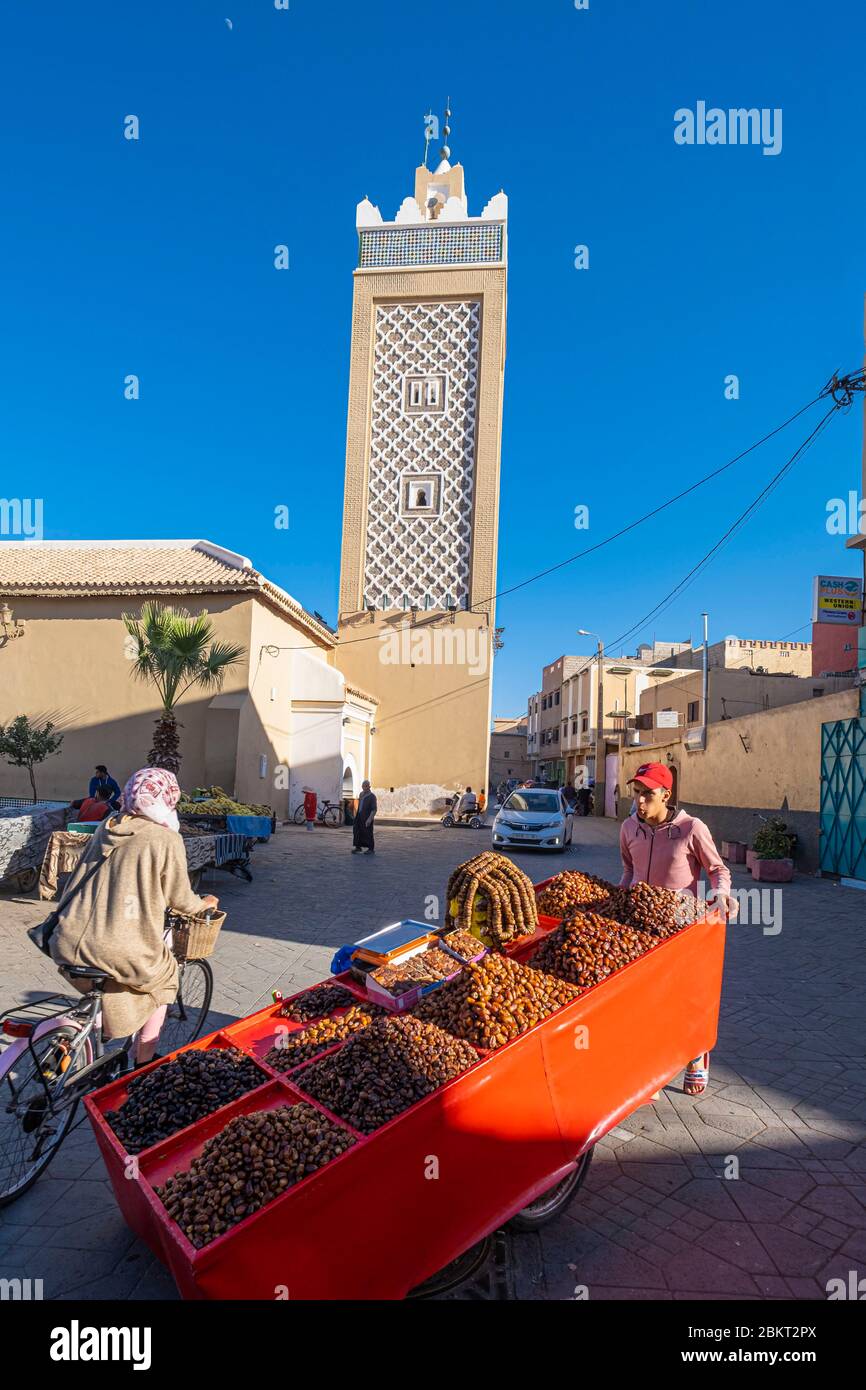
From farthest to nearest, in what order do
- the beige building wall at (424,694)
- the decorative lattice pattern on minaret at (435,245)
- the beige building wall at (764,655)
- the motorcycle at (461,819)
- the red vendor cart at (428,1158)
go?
the beige building wall at (764,655) < the decorative lattice pattern on minaret at (435,245) < the beige building wall at (424,694) < the motorcycle at (461,819) < the red vendor cart at (428,1158)

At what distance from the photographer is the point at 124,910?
3.31 m

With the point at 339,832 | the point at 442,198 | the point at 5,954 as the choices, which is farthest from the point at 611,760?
the point at 5,954

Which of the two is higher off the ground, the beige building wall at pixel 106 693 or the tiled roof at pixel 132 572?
the tiled roof at pixel 132 572

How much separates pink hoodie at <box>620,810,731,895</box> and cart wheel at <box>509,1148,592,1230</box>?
A: 4.75 feet

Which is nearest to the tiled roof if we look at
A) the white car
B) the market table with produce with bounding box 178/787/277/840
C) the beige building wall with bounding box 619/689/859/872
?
the market table with produce with bounding box 178/787/277/840

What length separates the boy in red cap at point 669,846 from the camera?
13.8ft

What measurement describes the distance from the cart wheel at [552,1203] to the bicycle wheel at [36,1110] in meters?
1.88

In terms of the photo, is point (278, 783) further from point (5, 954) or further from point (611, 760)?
point (611, 760)

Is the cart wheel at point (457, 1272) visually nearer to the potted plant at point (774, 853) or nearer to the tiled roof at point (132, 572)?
the potted plant at point (774, 853)

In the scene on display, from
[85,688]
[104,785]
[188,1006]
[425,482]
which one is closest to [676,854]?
[188,1006]

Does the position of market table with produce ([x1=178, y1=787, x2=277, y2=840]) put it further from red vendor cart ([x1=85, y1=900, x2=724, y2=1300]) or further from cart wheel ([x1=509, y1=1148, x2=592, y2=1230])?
cart wheel ([x1=509, y1=1148, x2=592, y2=1230])

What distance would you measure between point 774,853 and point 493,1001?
39.1ft

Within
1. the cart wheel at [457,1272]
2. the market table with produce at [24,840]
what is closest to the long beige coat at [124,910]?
the cart wheel at [457,1272]
